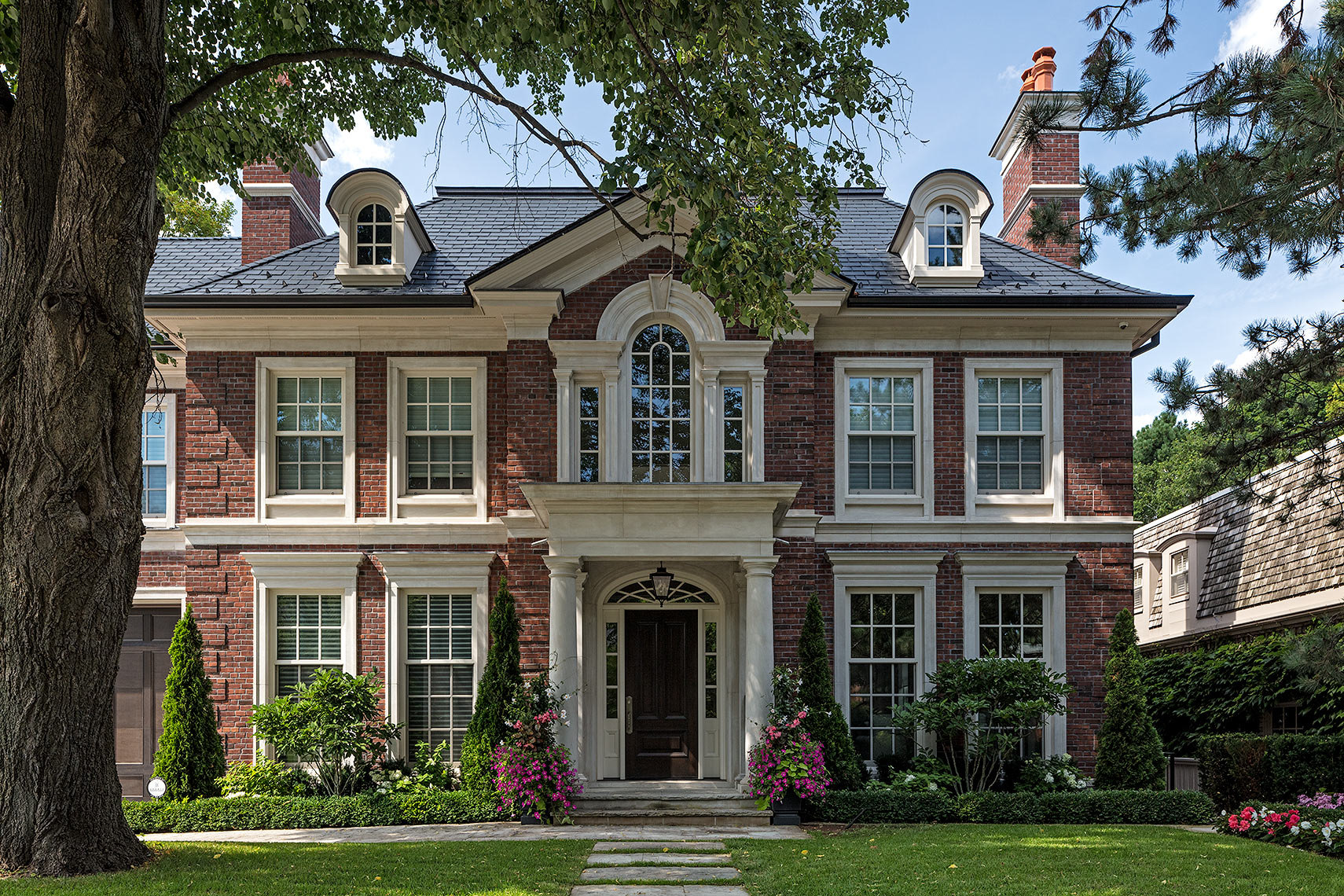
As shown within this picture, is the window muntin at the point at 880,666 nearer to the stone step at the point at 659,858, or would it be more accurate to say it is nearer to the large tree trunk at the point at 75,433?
the stone step at the point at 659,858

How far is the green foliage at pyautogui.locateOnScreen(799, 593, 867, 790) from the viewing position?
43.5ft

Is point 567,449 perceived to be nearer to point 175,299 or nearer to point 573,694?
point 573,694

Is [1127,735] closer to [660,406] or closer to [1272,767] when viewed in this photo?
[1272,767]

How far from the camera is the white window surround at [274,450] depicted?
1474 centimetres

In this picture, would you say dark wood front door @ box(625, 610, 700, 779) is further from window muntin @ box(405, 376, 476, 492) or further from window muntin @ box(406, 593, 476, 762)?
window muntin @ box(405, 376, 476, 492)

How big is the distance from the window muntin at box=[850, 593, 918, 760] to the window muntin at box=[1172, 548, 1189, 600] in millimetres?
7686

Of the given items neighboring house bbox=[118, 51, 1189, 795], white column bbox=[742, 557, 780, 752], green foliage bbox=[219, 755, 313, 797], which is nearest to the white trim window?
neighboring house bbox=[118, 51, 1189, 795]

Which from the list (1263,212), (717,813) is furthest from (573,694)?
(1263,212)

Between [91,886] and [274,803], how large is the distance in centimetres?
593

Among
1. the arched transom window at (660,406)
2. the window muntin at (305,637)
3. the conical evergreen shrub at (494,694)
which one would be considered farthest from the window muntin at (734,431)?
the window muntin at (305,637)

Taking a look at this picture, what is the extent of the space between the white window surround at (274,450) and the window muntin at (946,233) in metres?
8.35

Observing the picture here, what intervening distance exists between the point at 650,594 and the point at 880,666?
10.7ft

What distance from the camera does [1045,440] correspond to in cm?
1505

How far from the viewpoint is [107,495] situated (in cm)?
819
